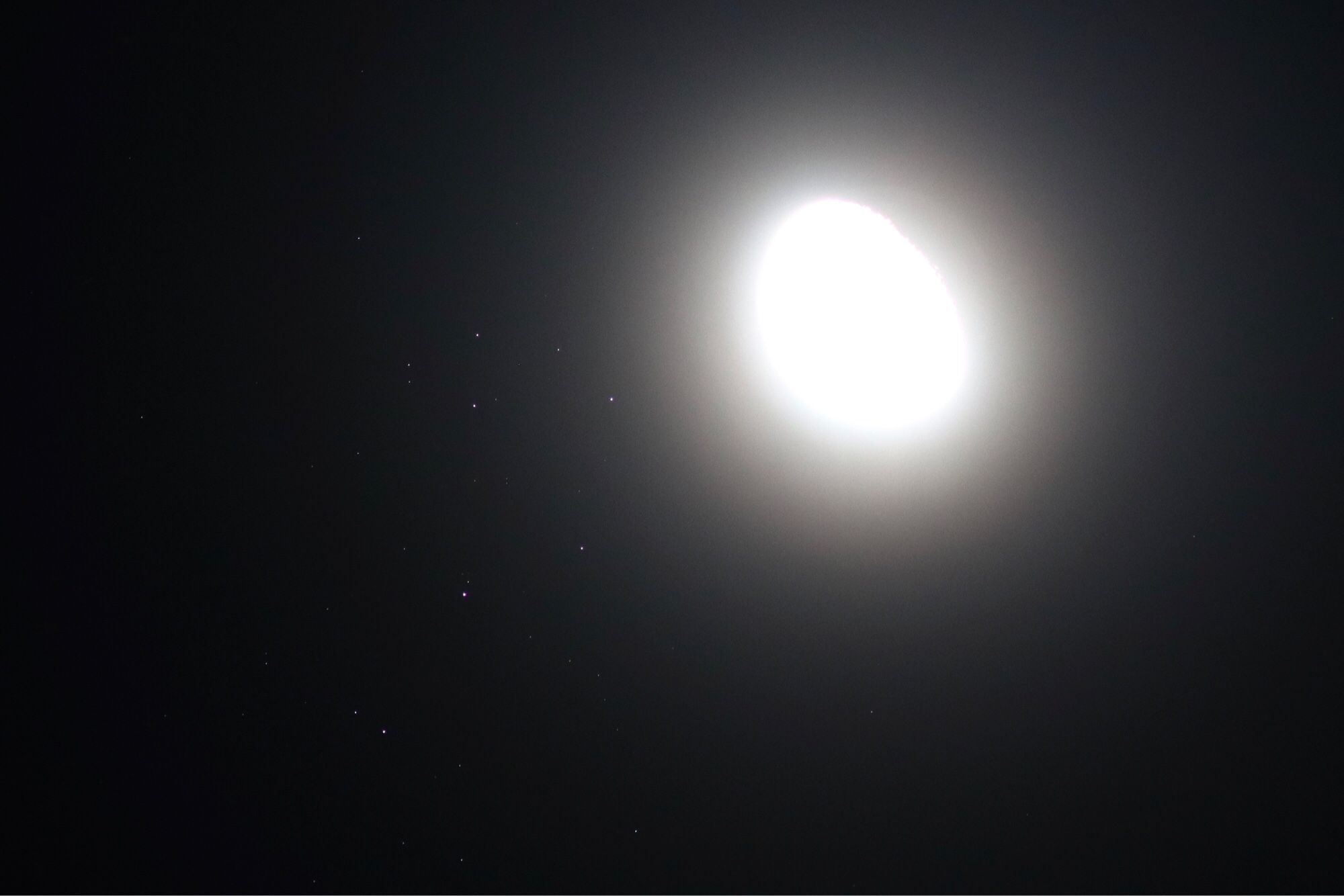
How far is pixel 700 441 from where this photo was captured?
75 cm

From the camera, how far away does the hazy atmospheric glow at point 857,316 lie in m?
0.74

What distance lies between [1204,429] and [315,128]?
0.71 meters

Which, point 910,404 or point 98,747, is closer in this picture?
point 98,747

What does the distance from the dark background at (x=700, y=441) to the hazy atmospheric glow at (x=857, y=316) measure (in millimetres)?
19

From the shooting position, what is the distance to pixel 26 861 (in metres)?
0.62

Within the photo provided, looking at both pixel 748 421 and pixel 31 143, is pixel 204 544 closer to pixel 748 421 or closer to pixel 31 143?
pixel 31 143

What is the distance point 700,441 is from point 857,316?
16 centimetres

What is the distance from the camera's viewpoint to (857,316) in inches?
29.0

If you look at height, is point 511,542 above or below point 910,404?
below

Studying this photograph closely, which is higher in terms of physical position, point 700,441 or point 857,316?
point 857,316

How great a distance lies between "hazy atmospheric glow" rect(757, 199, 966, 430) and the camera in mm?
738

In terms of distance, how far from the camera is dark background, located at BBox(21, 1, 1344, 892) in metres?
0.68

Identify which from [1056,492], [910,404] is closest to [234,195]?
[910,404]

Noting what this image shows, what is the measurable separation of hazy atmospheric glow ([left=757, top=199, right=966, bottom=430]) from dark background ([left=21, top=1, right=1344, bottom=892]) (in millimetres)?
19
